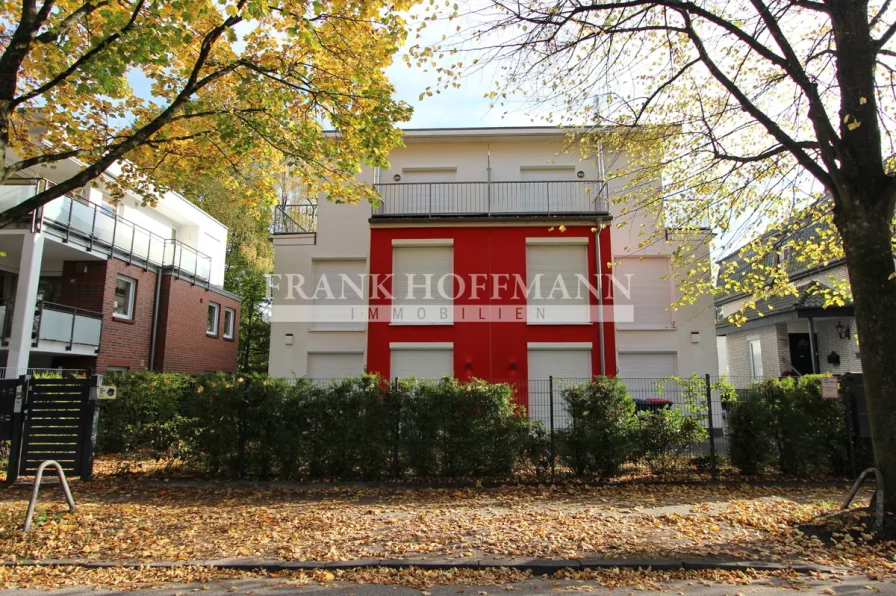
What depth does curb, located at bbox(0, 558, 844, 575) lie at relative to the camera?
15.9 ft

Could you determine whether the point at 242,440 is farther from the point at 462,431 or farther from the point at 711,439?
the point at 711,439

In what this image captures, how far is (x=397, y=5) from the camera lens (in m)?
7.64

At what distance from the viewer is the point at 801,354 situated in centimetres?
1822

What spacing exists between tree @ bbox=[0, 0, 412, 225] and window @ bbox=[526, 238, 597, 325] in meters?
6.27

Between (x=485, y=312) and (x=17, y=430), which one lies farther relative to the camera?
(x=485, y=312)

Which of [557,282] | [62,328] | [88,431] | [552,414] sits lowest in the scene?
[88,431]

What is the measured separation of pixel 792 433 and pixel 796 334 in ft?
38.1

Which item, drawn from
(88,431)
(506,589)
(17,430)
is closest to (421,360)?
(88,431)

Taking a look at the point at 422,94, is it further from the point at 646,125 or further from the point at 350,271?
the point at 350,271

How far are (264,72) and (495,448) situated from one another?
664cm

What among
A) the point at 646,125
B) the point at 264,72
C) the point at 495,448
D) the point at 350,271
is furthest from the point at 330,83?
the point at 350,271

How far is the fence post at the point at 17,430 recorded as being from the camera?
336 inches

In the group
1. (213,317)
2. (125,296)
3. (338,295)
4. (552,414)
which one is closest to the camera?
(552,414)

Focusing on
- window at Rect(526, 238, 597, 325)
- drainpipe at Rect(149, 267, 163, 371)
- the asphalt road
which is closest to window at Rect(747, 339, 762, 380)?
window at Rect(526, 238, 597, 325)
